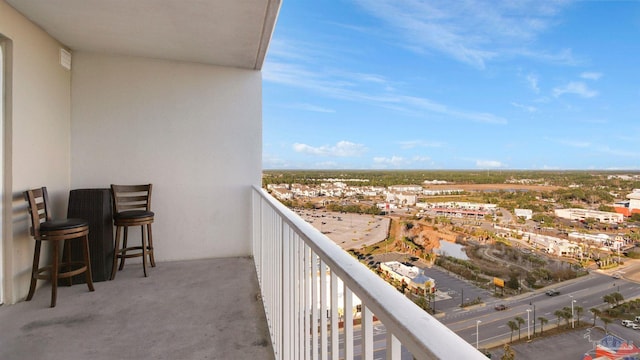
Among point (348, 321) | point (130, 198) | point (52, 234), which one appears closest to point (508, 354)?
point (348, 321)

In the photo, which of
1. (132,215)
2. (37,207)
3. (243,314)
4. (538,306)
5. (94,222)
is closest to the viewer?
(538,306)

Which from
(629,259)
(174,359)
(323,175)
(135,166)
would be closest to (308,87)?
(135,166)

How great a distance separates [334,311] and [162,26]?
10.3ft

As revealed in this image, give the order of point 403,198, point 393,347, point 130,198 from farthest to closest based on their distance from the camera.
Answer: point 130,198 < point 403,198 < point 393,347

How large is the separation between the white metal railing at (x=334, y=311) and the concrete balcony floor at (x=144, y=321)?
1.99 feet

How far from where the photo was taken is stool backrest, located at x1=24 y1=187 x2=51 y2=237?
2605 millimetres

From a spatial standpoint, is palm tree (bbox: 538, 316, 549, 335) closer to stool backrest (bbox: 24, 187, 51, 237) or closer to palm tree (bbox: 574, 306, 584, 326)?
palm tree (bbox: 574, 306, 584, 326)

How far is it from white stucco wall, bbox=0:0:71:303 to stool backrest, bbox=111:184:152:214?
1.89 ft

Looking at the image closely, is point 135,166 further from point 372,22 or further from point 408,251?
point 408,251

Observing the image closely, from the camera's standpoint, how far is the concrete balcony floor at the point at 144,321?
2025mm

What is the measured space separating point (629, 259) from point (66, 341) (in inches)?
115

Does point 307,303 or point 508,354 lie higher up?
point 508,354

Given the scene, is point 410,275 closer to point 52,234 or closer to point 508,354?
point 508,354

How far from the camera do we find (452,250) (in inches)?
38.7
